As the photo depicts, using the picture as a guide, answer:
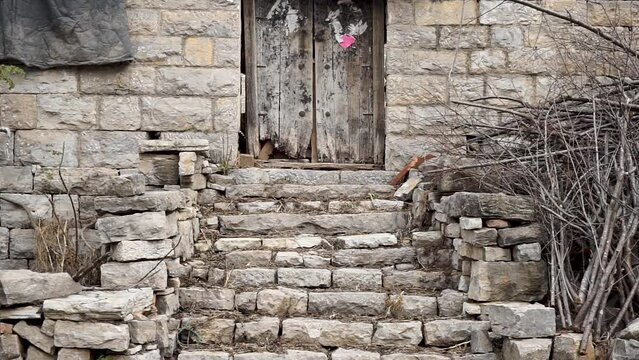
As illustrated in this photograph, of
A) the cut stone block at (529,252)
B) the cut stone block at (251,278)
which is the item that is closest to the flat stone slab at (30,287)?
the cut stone block at (251,278)

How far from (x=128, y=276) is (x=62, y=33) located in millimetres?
3258

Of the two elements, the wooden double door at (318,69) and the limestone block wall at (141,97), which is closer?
the limestone block wall at (141,97)

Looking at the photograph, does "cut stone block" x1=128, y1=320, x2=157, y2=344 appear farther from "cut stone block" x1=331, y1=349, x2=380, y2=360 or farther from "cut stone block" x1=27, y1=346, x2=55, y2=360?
"cut stone block" x1=331, y1=349, x2=380, y2=360

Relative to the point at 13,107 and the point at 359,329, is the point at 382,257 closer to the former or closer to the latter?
the point at 359,329

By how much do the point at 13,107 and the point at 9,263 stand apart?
5.39 ft

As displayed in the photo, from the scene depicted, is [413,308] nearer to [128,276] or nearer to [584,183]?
[584,183]

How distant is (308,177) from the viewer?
8.82 metres

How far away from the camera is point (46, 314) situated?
574cm

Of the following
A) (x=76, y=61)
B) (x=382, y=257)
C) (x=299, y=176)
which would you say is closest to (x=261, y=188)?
(x=299, y=176)

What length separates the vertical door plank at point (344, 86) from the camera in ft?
30.8

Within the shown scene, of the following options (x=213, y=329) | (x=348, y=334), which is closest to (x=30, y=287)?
(x=213, y=329)

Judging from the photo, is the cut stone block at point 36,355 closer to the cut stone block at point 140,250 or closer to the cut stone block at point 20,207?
the cut stone block at point 140,250

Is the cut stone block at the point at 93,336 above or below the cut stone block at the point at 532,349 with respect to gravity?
above

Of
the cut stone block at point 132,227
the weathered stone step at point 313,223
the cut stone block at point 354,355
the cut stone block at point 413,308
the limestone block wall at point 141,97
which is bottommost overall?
the cut stone block at point 354,355
